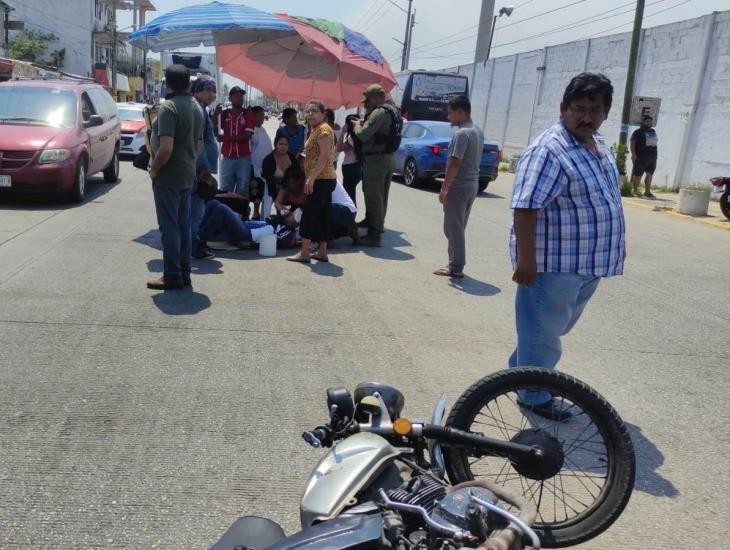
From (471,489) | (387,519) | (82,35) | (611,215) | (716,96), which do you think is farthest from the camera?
(82,35)

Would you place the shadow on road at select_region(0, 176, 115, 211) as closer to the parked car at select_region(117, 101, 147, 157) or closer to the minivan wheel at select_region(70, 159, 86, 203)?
the minivan wheel at select_region(70, 159, 86, 203)

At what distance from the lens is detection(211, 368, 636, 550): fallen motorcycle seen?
186 cm

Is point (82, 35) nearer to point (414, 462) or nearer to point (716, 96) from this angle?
point (716, 96)

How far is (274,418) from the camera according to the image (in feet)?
12.8

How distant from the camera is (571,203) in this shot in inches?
143

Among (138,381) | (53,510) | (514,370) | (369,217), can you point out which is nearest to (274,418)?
(138,381)

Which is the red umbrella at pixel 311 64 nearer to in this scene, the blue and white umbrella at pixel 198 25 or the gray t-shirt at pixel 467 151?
the blue and white umbrella at pixel 198 25

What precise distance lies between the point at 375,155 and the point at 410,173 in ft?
27.5

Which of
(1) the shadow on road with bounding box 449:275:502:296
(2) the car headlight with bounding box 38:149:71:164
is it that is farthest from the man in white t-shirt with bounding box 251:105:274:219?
(1) the shadow on road with bounding box 449:275:502:296

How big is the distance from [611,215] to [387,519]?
2383 mm

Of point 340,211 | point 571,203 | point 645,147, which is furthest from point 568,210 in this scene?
point 645,147

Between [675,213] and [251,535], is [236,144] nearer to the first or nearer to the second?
[251,535]

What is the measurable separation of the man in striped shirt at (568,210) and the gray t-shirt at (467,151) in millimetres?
3301

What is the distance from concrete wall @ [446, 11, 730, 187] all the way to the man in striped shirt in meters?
16.5
